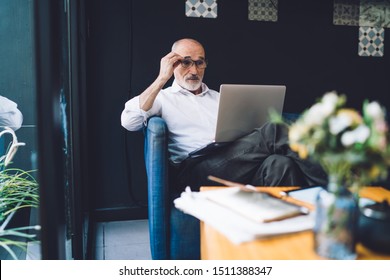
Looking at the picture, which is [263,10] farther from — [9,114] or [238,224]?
[238,224]

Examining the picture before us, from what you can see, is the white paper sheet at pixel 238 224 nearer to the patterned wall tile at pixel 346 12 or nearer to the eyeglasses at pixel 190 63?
the eyeglasses at pixel 190 63

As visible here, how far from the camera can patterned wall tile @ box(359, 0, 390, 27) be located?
10.7 feet

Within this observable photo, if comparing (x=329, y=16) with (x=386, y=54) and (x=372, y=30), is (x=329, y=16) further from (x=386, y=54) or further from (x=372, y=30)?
(x=386, y=54)

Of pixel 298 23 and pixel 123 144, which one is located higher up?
pixel 298 23

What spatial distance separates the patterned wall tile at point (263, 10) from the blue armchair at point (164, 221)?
1670 millimetres

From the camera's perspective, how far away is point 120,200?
2.94 meters

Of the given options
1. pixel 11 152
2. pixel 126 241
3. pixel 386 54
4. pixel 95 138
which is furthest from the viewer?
pixel 386 54

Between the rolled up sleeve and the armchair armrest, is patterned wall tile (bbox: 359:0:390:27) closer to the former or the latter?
the rolled up sleeve

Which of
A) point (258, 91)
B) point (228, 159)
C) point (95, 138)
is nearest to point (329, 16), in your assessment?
point (258, 91)

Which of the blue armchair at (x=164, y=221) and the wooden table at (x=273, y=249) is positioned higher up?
the wooden table at (x=273, y=249)

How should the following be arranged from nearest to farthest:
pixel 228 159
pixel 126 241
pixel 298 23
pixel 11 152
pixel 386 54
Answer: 1. pixel 11 152
2. pixel 228 159
3. pixel 126 241
4. pixel 298 23
5. pixel 386 54

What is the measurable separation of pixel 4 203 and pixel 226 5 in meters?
2.32

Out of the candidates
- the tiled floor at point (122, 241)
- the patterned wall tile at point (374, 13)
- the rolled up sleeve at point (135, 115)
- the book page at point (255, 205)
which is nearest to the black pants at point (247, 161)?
the rolled up sleeve at point (135, 115)

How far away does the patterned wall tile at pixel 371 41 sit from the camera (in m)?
3.29
